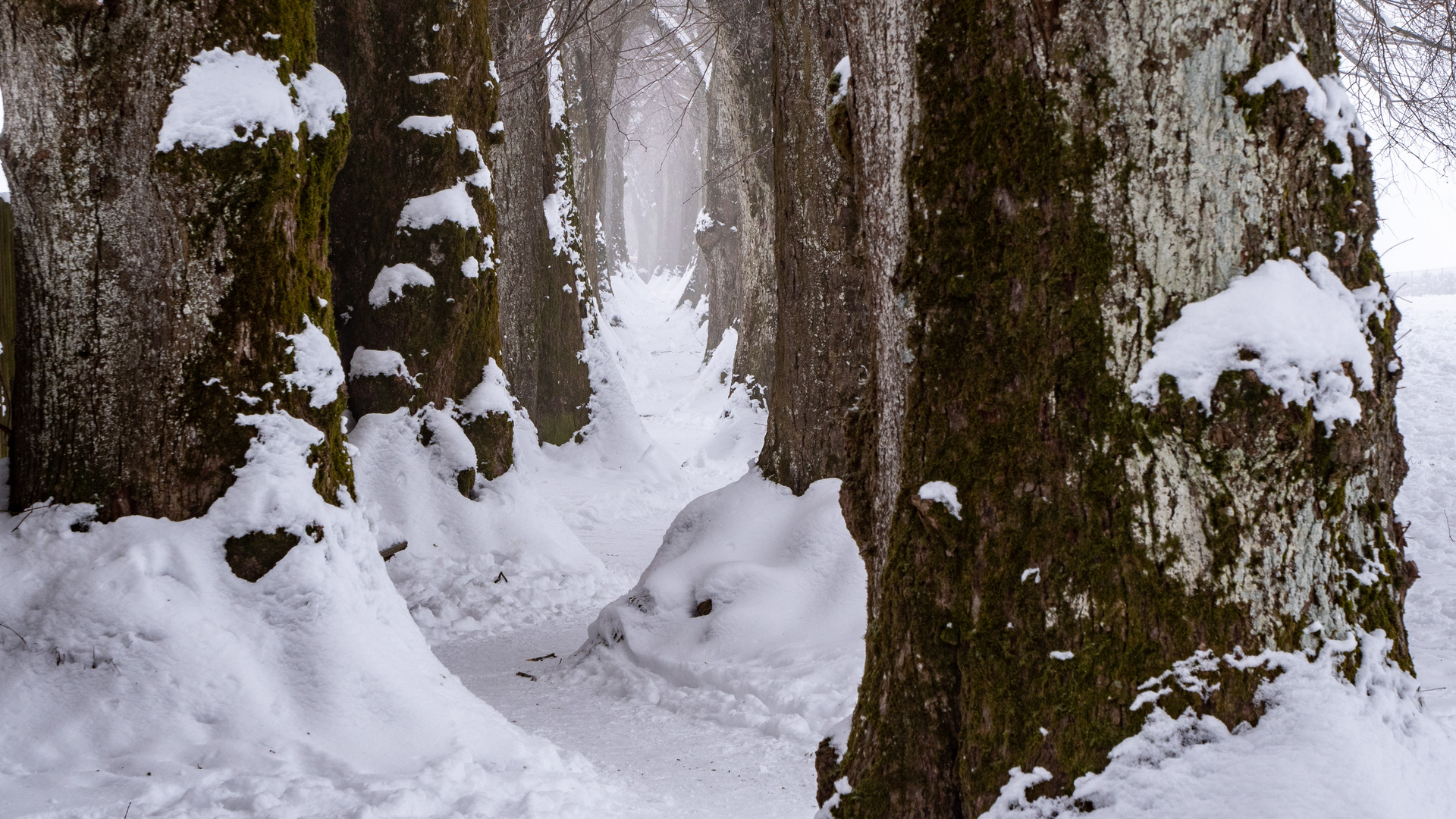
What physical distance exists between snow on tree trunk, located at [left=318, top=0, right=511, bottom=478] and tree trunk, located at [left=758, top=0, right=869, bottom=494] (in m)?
2.04

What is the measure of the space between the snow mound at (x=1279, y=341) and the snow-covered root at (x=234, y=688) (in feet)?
6.78

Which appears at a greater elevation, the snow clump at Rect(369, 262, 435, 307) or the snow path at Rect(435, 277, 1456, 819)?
the snow clump at Rect(369, 262, 435, 307)

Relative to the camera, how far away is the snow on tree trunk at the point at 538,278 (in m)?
9.37

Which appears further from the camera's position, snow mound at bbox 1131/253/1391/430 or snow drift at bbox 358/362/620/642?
snow drift at bbox 358/362/620/642

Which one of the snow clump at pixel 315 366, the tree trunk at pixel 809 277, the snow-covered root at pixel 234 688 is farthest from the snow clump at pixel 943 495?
the tree trunk at pixel 809 277

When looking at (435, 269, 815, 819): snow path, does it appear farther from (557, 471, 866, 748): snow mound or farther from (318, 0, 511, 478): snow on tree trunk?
(318, 0, 511, 478): snow on tree trunk

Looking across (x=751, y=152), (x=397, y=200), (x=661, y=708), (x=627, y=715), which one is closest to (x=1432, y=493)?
(x=661, y=708)

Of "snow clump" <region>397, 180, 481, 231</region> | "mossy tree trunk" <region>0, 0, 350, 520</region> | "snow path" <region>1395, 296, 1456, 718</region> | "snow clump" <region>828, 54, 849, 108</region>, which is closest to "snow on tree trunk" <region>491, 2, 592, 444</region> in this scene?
"snow clump" <region>397, 180, 481, 231</region>

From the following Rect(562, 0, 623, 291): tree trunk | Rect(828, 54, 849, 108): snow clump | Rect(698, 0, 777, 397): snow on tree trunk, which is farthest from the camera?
Rect(562, 0, 623, 291): tree trunk

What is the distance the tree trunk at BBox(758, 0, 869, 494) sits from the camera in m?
4.73

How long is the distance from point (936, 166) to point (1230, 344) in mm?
588

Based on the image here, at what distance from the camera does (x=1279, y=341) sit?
60.2 inches

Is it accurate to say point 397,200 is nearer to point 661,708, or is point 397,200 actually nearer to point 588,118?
point 661,708

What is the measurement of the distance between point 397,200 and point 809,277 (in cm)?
253
